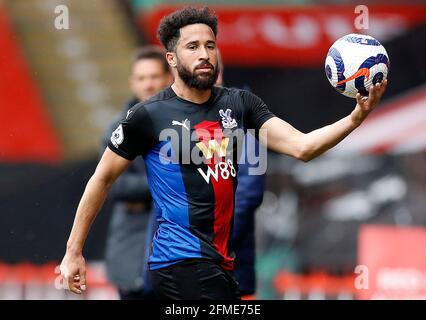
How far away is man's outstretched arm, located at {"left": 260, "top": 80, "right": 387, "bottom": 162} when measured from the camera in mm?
5129

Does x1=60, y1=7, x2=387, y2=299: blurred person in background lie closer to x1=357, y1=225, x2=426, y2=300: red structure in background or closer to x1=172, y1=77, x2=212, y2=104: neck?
x1=172, y1=77, x2=212, y2=104: neck

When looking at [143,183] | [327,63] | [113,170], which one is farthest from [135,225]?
[327,63]

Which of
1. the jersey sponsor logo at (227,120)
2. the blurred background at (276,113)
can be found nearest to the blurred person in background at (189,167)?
the jersey sponsor logo at (227,120)

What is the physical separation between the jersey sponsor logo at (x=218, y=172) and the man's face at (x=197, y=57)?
16.2 inches

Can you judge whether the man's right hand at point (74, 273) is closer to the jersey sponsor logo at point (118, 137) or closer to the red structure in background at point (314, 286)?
the jersey sponsor logo at point (118, 137)

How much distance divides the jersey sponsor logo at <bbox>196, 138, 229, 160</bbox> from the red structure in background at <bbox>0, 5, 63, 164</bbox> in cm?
515

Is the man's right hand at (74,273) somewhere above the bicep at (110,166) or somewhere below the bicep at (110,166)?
below

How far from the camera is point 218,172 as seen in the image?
5531 mm

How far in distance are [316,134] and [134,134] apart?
37.2 inches

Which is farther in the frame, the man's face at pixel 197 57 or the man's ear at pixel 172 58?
the man's ear at pixel 172 58

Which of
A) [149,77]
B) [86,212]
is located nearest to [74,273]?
[86,212]

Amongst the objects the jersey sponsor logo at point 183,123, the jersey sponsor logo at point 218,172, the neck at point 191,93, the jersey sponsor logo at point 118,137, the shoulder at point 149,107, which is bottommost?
the jersey sponsor logo at point 218,172

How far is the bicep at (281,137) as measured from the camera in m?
5.49

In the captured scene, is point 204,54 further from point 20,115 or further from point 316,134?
point 20,115
